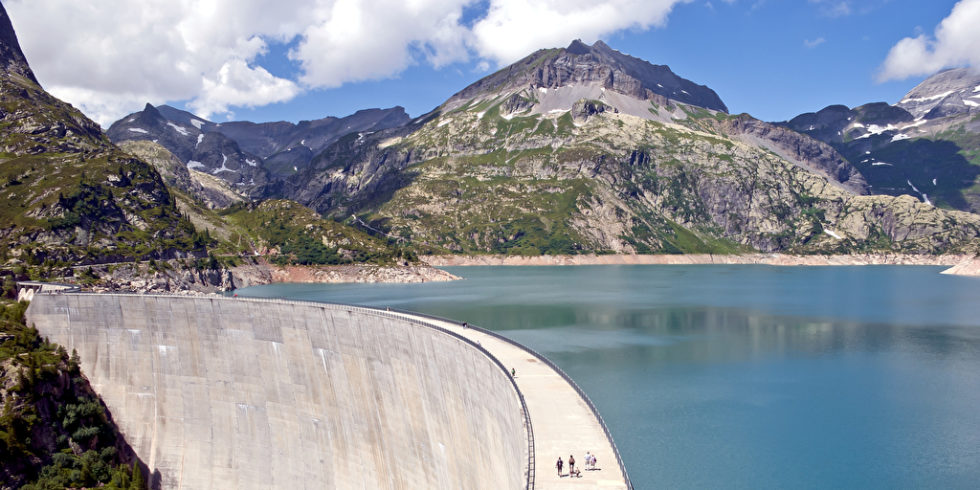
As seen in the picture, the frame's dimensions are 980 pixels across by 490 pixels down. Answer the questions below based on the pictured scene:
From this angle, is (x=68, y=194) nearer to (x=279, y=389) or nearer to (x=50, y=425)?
(x=50, y=425)

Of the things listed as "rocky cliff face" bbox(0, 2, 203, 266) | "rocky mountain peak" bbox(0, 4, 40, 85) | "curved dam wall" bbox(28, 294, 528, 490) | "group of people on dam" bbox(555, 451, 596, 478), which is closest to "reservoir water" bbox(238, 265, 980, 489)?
"group of people on dam" bbox(555, 451, 596, 478)

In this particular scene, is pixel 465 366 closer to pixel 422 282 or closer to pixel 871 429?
pixel 871 429

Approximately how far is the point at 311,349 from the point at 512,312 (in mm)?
65153

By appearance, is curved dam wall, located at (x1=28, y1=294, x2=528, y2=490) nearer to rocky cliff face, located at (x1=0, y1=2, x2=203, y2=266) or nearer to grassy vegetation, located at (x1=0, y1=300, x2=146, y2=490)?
grassy vegetation, located at (x1=0, y1=300, x2=146, y2=490)

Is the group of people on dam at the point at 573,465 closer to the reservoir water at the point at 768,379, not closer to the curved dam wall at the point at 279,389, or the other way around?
the reservoir water at the point at 768,379

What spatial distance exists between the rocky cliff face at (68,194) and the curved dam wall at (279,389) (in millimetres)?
49686

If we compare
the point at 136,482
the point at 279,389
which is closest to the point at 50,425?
the point at 136,482

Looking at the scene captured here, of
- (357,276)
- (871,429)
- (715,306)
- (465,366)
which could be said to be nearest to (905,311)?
(715,306)

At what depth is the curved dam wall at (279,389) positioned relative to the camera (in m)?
46.8

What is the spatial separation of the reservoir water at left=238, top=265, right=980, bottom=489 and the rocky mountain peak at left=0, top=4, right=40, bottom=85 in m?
123

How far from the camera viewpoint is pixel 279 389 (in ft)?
195

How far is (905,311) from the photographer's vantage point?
A: 12600 cm

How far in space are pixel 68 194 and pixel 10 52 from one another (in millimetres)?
101305

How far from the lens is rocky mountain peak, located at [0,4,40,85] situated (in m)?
187
